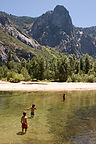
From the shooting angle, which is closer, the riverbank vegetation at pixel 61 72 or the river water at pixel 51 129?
the river water at pixel 51 129

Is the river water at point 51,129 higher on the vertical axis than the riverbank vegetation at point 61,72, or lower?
lower

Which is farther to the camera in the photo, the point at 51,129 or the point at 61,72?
the point at 61,72

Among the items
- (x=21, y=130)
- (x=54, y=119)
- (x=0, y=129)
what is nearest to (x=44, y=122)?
(x=54, y=119)

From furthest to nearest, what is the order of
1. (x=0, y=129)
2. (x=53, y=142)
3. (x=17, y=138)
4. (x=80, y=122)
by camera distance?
(x=80, y=122) < (x=0, y=129) < (x=17, y=138) < (x=53, y=142)

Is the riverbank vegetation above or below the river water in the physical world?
above

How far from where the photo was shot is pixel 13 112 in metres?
24.7

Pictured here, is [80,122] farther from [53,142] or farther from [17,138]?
[17,138]

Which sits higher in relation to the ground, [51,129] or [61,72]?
[61,72]

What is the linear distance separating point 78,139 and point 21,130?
5940mm

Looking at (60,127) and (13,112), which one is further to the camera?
(13,112)

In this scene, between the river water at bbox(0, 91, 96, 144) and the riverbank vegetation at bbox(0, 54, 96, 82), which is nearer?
the river water at bbox(0, 91, 96, 144)

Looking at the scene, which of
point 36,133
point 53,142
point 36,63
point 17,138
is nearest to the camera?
point 53,142

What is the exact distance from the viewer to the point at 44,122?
19828 millimetres

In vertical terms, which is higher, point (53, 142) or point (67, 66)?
point (67, 66)
